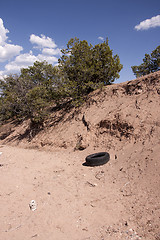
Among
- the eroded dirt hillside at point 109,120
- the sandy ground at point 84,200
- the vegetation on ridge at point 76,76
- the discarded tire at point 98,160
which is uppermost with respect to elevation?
the vegetation on ridge at point 76,76

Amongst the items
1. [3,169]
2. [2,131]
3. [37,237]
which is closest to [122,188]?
[37,237]

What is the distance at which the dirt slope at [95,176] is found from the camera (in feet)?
12.2

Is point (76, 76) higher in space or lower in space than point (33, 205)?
higher

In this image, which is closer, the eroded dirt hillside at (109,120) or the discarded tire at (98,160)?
the discarded tire at (98,160)

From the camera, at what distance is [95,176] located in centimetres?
630

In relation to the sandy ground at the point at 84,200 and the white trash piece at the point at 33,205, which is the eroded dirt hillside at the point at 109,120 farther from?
the white trash piece at the point at 33,205

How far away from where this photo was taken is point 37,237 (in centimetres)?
346

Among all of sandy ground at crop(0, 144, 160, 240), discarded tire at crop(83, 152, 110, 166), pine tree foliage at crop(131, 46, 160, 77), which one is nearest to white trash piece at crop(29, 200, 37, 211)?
sandy ground at crop(0, 144, 160, 240)

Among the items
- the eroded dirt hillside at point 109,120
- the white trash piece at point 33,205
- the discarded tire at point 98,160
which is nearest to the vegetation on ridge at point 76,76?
the eroded dirt hillside at point 109,120

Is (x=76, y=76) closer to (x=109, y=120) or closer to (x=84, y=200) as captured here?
(x=109, y=120)

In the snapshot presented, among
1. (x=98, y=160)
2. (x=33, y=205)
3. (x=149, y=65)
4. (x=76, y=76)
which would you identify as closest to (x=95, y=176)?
(x=98, y=160)

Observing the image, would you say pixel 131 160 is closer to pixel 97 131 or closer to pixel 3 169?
pixel 97 131

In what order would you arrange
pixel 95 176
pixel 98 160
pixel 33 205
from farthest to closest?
pixel 98 160 < pixel 95 176 < pixel 33 205

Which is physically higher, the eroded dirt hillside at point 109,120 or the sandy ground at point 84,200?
the eroded dirt hillside at point 109,120
